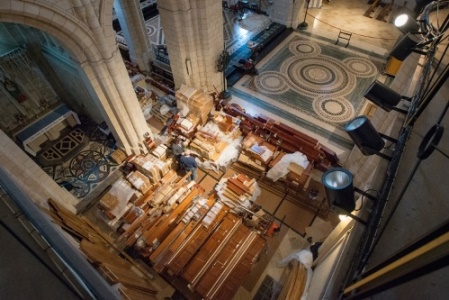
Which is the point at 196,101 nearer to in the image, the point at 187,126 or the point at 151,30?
the point at 187,126

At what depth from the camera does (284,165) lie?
752 centimetres

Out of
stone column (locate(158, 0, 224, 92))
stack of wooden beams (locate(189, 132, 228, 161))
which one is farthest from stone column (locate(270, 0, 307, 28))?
stack of wooden beams (locate(189, 132, 228, 161))

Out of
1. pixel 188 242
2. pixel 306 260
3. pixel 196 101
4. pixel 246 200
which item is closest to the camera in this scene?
pixel 306 260

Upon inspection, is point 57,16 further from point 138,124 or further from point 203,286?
point 203,286

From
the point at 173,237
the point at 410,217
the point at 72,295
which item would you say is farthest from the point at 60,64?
the point at 410,217

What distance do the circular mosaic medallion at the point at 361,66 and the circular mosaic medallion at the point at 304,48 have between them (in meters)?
1.42

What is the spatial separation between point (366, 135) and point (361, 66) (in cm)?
968

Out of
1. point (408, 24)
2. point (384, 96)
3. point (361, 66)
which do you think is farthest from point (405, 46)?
point (361, 66)

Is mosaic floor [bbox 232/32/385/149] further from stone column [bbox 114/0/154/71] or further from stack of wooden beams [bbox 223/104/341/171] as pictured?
stone column [bbox 114/0/154/71]

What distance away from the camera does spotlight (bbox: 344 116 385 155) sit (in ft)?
10.0

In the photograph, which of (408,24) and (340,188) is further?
(408,24)

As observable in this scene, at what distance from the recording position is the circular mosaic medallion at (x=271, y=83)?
1052 cm

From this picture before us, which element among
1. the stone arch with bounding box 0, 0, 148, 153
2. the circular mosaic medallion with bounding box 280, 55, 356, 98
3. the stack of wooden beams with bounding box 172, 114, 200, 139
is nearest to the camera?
the stone arch with bounding box 0, 0, 148, 153

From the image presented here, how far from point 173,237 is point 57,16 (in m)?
5.14
